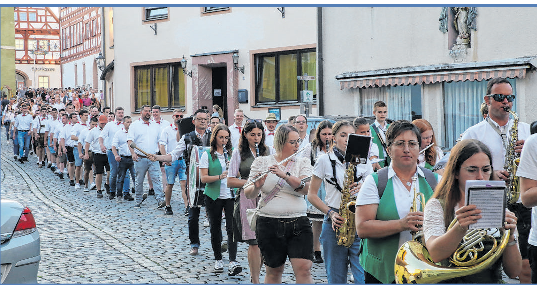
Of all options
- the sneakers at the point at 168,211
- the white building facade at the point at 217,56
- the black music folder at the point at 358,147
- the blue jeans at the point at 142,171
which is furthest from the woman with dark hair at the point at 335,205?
the white building facade at the point at 217,56

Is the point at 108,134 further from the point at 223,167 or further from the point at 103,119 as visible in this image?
the point at 223,167

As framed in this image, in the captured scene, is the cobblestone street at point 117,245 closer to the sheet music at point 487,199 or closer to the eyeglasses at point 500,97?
the eyeglasses at point 500,97

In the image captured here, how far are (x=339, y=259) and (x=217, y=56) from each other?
17.4 meters

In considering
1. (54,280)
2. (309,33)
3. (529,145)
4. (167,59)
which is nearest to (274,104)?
(309,33)

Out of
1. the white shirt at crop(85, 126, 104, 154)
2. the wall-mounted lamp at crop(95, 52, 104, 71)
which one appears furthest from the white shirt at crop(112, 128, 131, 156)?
the wall-mounted lamp at crop(95, 52, 104, 71)

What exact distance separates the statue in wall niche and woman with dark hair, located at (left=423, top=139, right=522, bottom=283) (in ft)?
37.8

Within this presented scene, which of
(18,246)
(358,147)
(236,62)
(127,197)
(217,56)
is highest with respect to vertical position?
(217,56)

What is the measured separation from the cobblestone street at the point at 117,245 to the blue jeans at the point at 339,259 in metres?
1.68

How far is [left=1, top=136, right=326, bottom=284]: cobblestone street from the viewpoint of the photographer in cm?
814

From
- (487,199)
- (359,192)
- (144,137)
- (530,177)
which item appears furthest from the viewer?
(144,137)

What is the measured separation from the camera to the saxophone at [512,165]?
588 centimetres

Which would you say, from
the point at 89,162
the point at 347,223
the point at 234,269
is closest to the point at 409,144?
the point at 347,223

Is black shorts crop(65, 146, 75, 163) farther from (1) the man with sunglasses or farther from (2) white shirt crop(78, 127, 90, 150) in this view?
(1) the man with sunglasses

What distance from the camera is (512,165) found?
19.4ft
